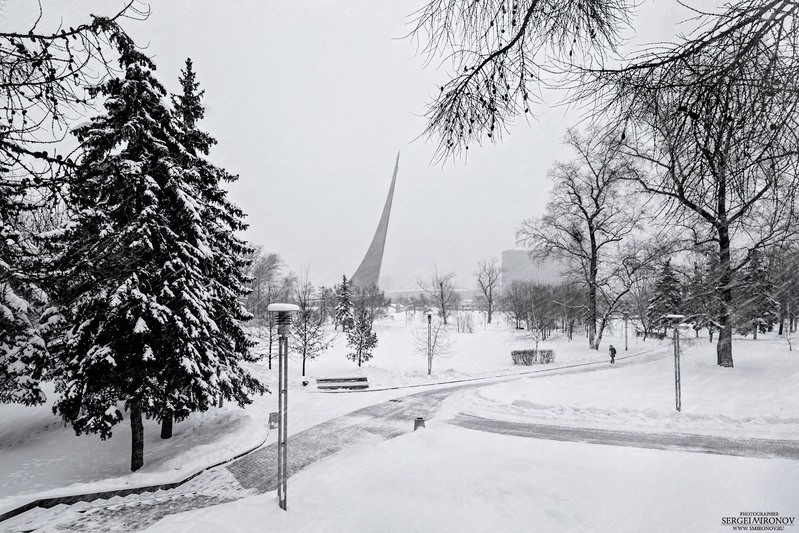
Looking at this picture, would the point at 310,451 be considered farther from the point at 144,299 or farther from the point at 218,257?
the point at 218,257

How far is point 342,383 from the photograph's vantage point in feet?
67.9

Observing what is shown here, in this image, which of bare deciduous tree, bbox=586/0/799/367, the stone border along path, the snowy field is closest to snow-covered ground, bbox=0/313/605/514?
the snowy field

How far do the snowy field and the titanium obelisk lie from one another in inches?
2547

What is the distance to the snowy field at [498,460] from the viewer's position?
5.21 metres

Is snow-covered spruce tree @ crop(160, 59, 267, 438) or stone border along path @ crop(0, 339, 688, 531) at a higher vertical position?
snow-covered spruce tree @ crop(160, 59, 267, 438)

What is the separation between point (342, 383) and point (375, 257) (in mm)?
75415

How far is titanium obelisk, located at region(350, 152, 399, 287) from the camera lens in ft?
286

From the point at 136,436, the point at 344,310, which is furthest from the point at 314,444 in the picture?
the point at 344,310

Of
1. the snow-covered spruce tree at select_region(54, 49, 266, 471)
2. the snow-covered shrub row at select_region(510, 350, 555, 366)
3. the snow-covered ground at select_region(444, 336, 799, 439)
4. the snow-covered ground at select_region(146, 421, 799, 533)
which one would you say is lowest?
the snow-covered shrub row at select_region(510, 350, 555, 366)

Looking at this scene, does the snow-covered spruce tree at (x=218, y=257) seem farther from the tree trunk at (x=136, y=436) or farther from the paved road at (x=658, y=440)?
the paved road at (x=658, y=440)

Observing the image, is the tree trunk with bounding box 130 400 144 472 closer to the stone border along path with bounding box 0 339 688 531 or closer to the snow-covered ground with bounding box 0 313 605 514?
the snow-covered ground with bounding box 0 313 605 514

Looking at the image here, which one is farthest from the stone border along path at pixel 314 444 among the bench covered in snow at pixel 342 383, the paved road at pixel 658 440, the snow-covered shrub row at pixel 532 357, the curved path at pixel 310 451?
the snow-covered shrub row at pixel 532 357

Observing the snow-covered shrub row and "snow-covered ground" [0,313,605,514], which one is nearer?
"snow-covered ground" [0,313,605,514]

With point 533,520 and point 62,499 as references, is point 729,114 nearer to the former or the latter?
point 533,520
